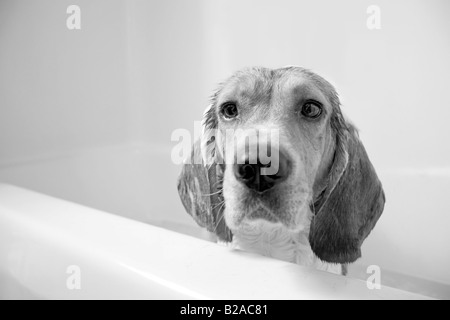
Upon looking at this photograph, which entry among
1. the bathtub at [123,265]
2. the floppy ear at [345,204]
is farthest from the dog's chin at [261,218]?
the floppy ear at [345,204]

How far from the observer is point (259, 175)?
92 cm

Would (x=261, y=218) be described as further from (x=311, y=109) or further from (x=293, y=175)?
(x=311, y=109)

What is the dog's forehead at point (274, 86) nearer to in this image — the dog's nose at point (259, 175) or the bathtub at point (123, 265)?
the dog's nose at point (259, 175)

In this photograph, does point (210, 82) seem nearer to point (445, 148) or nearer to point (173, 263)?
point (445, 148)

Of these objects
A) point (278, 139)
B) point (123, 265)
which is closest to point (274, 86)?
point (278, 139)

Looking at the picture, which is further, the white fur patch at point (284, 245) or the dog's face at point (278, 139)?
the white fur patch at point (284, 245)

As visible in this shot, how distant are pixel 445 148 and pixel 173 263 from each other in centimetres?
164

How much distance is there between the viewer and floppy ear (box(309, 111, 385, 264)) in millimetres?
1203

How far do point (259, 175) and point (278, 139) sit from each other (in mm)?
135

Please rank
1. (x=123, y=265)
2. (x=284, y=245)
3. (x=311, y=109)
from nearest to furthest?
(x=123, y=265)
(x=311, y=109)
(x=284, y=245)

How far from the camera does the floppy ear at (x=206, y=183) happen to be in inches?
53.1

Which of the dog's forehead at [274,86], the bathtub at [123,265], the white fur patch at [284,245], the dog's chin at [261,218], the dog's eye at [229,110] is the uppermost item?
the dog's forehead at [274,86]

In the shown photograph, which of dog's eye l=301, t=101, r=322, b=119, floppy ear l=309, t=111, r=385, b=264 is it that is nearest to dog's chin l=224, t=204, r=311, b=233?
floppy ear l=309, t=111, r=385, b=264
